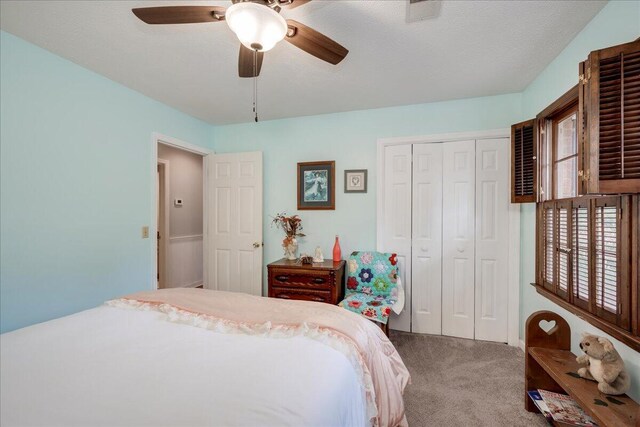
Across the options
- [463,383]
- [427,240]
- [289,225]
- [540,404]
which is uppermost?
[289,225]

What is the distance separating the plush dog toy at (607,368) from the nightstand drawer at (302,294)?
6.22ft

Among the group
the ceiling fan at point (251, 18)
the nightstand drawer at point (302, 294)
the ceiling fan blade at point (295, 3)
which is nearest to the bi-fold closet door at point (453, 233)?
the nightstand drawer at point (302, 294)

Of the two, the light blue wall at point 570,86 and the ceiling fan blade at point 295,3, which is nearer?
the ceiling fan blade at point 295,3

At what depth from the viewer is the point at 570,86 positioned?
6.29ft

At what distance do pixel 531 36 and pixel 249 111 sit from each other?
8.52ft

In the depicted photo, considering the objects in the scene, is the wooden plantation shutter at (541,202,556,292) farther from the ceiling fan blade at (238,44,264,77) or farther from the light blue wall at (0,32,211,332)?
the light blue wall at (0,32,211,332)

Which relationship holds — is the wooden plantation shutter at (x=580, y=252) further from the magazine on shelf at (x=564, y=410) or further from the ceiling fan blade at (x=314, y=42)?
the ceiling fan blade at (x=314, y=42)

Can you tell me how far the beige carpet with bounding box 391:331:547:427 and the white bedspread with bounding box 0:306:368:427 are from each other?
→ 3.43 feet

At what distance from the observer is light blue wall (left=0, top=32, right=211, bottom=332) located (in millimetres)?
1855

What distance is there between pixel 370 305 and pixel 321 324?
4.22 feet

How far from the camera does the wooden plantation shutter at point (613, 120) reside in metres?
1.22

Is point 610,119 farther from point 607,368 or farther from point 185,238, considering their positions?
point 185,238

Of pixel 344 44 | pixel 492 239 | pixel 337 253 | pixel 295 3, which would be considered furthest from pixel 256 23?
pixel 492 239

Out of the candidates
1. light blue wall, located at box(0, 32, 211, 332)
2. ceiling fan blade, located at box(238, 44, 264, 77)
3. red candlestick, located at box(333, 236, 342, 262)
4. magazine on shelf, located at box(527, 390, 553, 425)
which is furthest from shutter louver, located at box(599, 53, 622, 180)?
light blue wall, located at box(0, 32, 211, 332)
